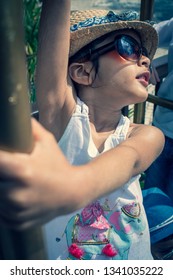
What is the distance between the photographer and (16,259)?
678 mm

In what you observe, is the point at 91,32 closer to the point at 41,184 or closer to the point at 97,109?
the point at 97,109

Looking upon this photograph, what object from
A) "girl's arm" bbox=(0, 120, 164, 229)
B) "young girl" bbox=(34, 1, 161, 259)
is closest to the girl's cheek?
"young girl" bbox=(34, 1, 161, 259)

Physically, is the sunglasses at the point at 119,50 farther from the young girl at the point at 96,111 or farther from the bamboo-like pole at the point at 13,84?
the bamboo-like pole at the point at 13,84

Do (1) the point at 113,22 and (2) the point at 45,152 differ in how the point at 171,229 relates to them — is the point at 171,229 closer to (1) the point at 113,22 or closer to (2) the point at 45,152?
(1) the point at 113,22

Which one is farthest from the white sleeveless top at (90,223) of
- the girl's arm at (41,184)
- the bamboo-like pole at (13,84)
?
the bamboo-like pole at (13,84)

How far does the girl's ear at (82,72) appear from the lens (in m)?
1.58

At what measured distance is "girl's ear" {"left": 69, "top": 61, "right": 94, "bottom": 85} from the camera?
5.18ft

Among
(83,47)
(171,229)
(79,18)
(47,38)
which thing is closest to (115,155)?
(47,38)

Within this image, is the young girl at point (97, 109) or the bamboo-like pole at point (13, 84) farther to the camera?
the young girl at point (97, 109)

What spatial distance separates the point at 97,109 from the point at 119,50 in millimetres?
254

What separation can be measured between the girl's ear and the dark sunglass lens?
0.14 m

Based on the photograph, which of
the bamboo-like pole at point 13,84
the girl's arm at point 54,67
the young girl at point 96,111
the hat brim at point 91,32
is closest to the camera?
the bamboo-like pole at point 13,84

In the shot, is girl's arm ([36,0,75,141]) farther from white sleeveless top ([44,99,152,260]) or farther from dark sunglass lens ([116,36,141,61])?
dark sunglass lens ([116,36,141,61])

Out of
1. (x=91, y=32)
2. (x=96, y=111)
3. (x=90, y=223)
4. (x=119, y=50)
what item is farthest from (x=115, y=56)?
(x=90, y=223)
